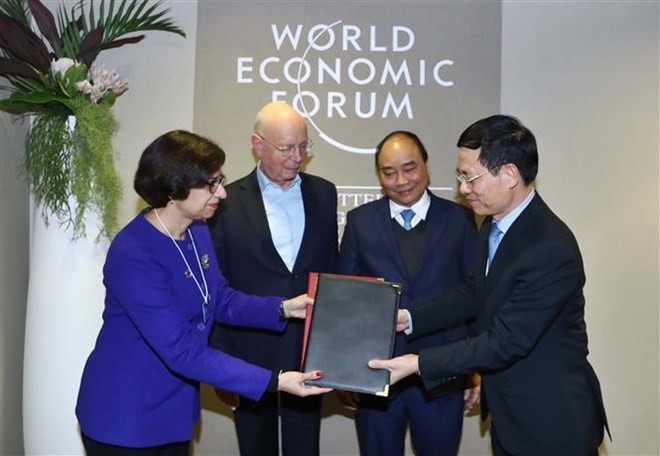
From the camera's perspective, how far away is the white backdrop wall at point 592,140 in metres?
4.12

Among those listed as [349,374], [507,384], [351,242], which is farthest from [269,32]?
[507,384]

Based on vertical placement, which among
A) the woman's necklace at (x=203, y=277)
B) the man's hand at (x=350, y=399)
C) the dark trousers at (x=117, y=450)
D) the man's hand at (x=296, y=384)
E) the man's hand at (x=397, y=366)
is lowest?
the man's hand at (x=350, y=399)

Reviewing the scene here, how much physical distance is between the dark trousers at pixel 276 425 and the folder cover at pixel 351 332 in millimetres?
906

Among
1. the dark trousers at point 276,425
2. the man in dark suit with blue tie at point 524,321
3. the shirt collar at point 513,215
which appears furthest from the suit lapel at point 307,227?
the shirt collar at point 513,215

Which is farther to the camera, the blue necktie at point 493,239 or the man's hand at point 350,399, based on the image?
the man's hand at point 350,399

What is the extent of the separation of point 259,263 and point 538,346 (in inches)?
57.1

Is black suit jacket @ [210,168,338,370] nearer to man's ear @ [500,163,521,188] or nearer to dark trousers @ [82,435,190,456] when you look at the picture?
dark trousers @ [82,435,190,456]

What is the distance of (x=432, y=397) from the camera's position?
322 centimetres

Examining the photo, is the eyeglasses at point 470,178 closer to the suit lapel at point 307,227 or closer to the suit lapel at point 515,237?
the suit lapel at point 515,237

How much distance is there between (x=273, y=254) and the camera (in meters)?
3.36

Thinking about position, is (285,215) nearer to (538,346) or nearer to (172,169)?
(172,169)

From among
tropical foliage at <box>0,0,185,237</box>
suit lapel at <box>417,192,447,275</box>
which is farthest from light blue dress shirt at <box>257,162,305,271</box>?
tropical foliage at <box>0,0,185,237</box>

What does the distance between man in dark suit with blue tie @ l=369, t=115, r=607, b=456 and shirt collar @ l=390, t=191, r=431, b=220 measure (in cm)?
90

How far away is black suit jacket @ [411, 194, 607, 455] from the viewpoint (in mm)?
2258
